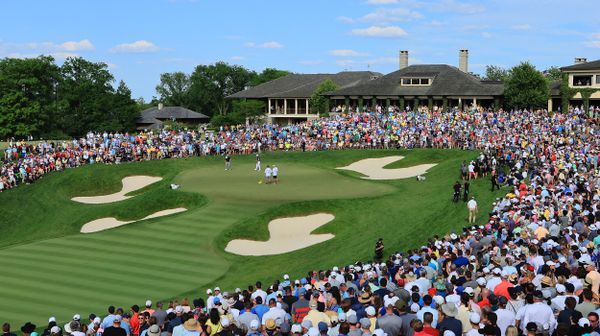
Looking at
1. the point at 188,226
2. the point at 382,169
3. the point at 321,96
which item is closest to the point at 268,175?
the point at 188,226

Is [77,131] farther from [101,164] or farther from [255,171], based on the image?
[255,171]

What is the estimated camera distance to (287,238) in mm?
38219

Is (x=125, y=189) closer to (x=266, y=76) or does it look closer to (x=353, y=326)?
(x=353, y=326)

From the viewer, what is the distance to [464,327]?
47.2 ft

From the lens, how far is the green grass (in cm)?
2880

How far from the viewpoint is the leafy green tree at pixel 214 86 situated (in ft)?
511

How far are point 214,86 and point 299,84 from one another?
155ft

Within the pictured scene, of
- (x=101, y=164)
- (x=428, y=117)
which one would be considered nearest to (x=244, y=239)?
(x=101, y=164)

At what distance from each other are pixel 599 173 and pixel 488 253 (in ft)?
62.5

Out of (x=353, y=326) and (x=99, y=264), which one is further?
(x=99, y=264)

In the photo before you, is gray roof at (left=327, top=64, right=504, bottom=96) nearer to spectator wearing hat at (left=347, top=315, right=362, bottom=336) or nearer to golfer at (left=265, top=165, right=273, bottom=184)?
golfer at (left=265, top=165, right=273, bottom=184)

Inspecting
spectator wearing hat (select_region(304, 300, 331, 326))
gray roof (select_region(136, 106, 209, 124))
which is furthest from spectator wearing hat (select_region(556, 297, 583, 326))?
gray roof (select_region(136, 106, 209, 124))

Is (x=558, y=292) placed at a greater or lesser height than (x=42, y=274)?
greater

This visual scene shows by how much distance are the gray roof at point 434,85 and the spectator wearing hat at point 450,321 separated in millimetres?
69508
